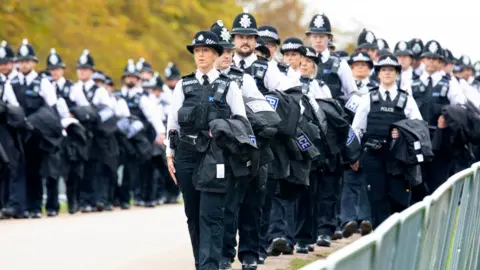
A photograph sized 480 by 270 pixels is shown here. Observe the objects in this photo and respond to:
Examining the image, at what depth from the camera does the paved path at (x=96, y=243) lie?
13484 millimetres

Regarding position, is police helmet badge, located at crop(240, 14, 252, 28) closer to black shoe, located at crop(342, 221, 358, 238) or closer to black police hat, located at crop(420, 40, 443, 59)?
black shoe, located at crop(342, 221, 358, 238)

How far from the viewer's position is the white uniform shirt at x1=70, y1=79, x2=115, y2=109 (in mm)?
Answer: 22281

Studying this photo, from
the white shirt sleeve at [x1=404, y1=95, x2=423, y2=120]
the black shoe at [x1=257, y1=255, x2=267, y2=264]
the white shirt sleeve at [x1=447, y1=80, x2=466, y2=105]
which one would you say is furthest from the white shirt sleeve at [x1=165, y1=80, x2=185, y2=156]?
the white shirt sleeve at [x1=447, y1=80, x2=466, y2=105]

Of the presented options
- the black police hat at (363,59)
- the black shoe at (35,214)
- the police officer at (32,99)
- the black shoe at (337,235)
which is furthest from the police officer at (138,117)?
the black shoe at (337,235)

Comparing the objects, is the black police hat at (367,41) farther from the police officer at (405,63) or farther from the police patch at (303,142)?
the police patch at (303,142)

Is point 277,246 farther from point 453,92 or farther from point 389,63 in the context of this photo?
point 453,92

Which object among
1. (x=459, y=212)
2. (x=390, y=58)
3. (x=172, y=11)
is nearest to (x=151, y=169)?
(x=390, y=58)

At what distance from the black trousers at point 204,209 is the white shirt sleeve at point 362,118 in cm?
468

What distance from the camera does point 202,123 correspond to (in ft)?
37.0

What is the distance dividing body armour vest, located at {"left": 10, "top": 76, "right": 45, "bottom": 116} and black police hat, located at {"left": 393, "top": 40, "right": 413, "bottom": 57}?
5.45 m

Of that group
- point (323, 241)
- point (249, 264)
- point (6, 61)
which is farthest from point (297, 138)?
point (6, 61)

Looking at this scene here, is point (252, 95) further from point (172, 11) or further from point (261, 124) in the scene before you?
point (172, 11)

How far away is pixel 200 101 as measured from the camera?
1129 cm

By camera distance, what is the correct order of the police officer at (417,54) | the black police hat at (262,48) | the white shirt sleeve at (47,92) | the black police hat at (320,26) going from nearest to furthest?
the black police hat at (262,48)
the black police hat at (320,26)
the white shirt sleeve at (47,92)
the police officer at (417,54)
